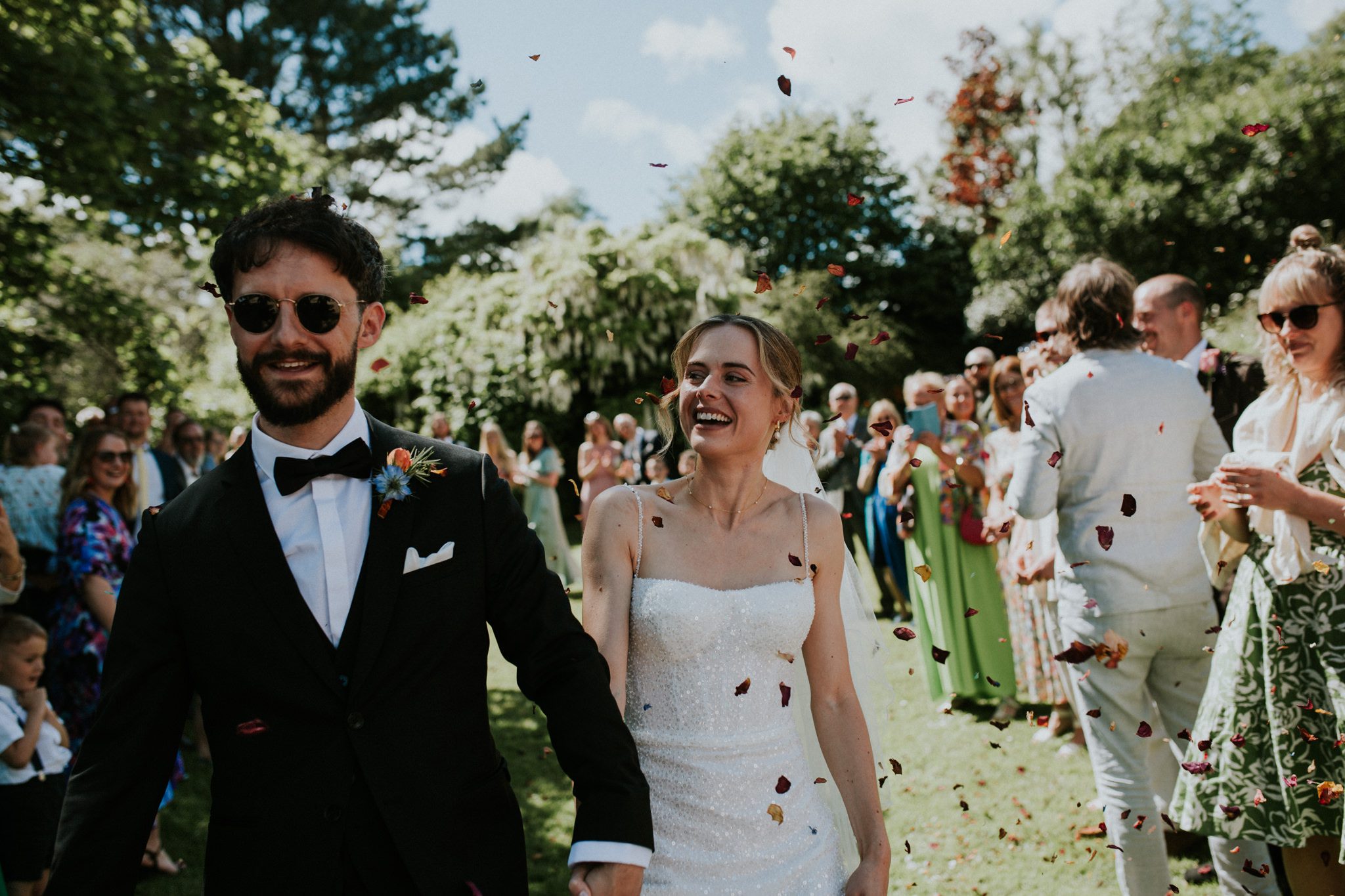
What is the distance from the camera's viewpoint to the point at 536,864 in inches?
189

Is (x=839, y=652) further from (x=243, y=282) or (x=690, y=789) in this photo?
(x=243, y=282)

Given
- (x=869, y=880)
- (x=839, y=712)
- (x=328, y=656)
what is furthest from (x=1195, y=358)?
(x=328, y=656)

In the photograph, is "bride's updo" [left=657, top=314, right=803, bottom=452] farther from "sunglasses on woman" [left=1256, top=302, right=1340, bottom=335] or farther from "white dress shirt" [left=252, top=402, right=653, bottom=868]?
"sunglasses on woman" [left=1256, top=302, right=1340, bottom=335]

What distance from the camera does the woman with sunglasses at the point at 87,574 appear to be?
188 inches

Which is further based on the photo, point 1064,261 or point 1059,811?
point 1064,261

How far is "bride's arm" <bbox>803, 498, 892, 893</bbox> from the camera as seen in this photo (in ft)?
8.34

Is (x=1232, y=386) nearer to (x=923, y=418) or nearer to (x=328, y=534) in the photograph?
(x=923, y=418)

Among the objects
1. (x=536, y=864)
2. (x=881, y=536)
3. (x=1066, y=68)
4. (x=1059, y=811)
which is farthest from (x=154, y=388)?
(x=1066, y=68)

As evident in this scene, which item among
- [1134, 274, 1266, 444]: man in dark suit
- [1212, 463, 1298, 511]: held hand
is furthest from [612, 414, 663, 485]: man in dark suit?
[1212, 463, 1298, 511]: held hand

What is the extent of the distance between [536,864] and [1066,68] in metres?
36.9

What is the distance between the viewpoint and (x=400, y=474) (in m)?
2.07

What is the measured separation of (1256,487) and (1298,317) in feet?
1.95

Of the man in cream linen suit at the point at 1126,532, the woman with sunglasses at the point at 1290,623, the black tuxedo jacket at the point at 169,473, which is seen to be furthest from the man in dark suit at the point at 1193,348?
the black tuxedo jacket at the point at 169,473

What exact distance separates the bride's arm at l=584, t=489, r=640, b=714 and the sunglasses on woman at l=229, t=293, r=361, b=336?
2.92 ft
